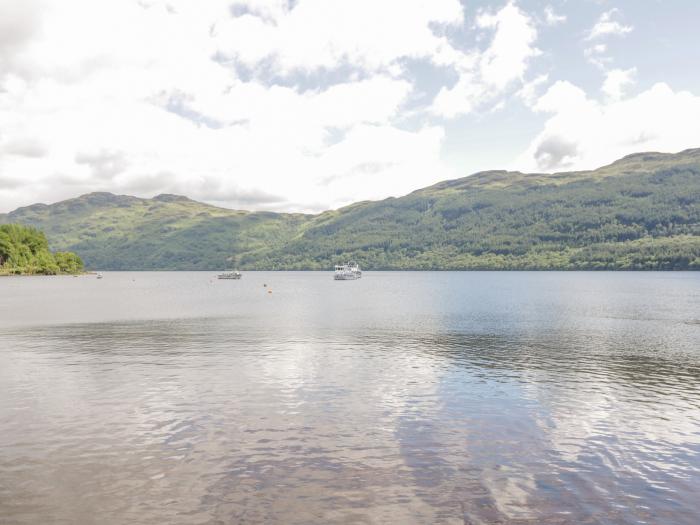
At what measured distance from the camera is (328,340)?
72.6m

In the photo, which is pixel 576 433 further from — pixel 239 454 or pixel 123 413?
pixel 123 413

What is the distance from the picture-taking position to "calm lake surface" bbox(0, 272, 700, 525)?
2117 centimetres

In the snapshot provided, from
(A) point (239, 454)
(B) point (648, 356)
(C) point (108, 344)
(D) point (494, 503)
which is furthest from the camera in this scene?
(C) point (108, 344)

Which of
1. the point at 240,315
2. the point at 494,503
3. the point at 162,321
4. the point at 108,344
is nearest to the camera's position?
the point at 494,503

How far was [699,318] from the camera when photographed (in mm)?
102375

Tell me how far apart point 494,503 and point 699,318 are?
334ft

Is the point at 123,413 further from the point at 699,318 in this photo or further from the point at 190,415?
the point at 699,318

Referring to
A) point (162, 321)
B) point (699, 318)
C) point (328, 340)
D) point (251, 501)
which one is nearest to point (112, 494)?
point (251, 501)

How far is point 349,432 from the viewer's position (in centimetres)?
3089

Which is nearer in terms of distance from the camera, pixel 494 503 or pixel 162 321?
pixel 494 503

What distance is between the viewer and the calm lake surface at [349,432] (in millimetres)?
21172

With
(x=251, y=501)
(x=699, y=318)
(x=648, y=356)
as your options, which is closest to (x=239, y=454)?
(x=251, y=501)

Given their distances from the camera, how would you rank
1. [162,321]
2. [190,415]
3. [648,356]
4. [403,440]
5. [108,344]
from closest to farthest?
[403,440] < [190,415] < [648,356] < [108,344] < [162,321]

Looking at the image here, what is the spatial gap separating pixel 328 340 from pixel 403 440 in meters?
43.7
